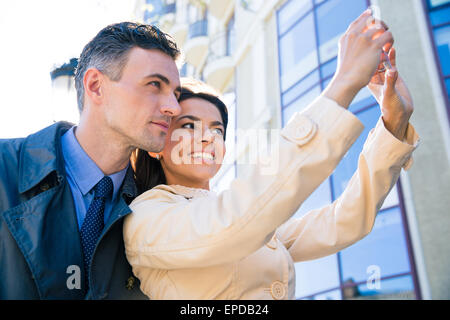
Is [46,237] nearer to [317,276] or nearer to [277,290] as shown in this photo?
[277,290]

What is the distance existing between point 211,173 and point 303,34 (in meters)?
7.87

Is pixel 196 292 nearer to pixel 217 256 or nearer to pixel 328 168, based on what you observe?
pixel 217 256

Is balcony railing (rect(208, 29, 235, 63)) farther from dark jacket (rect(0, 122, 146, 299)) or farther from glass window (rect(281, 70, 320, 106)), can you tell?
dark jacket (rect(0, 122, 146, 299))

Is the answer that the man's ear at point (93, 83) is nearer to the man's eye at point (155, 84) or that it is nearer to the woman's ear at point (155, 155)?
the man's eye at point (155, 84)

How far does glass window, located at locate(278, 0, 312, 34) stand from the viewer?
31.3 feet

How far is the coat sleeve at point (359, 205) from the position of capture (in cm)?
186

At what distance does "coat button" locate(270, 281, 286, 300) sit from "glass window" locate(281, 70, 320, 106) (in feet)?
23.7

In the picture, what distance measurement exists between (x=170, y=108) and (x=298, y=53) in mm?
7790

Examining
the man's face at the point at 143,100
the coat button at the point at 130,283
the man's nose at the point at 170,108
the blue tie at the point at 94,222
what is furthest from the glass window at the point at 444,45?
the coat button at the point at 130,283

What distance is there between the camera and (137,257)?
1.78 metres

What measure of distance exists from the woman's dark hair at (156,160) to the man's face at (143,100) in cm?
10

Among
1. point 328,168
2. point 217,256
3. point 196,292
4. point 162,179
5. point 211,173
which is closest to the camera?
point 328,168
